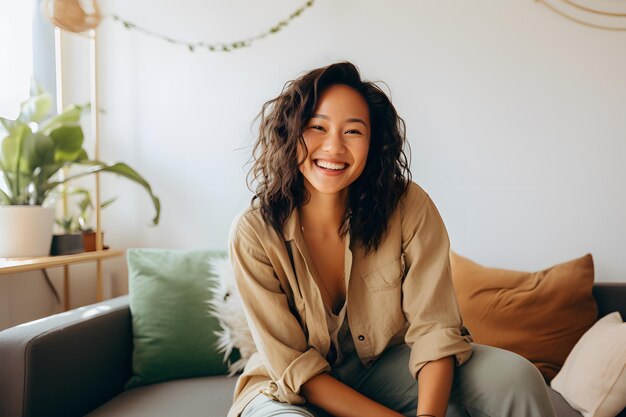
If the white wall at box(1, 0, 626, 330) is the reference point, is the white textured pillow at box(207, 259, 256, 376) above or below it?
below

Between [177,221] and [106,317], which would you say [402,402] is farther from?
[177,221]

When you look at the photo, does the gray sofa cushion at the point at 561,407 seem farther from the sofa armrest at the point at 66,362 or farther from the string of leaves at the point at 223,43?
the string of leaves at the point at 223,43

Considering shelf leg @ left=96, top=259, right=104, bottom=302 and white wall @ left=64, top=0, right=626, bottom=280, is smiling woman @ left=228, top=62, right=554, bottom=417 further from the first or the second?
shelf leg @ left=96, top=259, right=104, bottom=302

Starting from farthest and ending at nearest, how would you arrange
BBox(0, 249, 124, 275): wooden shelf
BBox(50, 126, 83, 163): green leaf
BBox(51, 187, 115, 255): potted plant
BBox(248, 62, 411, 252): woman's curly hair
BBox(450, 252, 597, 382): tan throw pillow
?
BBox(51, 187, 115, 255): potted plant
BBox(50, 126, 83, 163): green leaf
BBox(450, 252, 597, 382): tan throw pillow
BBox(0, 249, 124, 275): wooden shelf
BBox(248, 62, 411, 252): woman's curly hair

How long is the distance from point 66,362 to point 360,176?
0.80 metres

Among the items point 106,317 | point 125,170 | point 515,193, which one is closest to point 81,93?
point 125,170

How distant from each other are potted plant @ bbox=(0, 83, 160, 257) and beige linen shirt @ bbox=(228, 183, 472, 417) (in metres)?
0.79

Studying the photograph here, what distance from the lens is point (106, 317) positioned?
60.4 inches

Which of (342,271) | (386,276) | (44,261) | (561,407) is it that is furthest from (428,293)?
(44,261)

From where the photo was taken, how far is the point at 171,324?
1.65 m

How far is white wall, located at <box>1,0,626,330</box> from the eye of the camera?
1.91m

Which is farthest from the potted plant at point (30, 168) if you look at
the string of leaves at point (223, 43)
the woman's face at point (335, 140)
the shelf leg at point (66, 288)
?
the woman's face at point (335, 140)

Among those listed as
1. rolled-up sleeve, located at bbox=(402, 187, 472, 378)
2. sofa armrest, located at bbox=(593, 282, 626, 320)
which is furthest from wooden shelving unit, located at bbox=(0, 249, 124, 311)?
sofa armrest, located at bbox=(593, 282, 626, 320)

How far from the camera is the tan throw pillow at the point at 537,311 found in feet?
5.40
